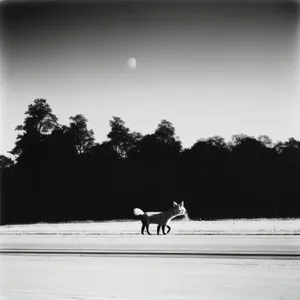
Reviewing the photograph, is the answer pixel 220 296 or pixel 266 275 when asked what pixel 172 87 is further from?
pixel 220 296

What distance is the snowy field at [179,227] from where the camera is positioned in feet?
61.8

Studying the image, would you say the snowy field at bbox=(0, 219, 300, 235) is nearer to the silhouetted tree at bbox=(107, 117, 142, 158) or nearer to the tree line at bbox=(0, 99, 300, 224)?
the tree line at bbox=(0, 99, 300, 224)

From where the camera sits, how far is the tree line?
23.8 m

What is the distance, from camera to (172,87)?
67.7 ft

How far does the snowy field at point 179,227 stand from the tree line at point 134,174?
42.0 inches

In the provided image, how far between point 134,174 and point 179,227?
19.4 feet

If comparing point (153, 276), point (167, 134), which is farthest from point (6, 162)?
point (153, 276)

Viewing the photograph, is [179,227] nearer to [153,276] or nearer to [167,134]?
[167,134]

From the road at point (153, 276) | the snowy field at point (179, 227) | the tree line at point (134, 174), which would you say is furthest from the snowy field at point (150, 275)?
the tree line at point (134, 174)

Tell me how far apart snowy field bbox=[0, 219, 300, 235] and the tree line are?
1066 mm


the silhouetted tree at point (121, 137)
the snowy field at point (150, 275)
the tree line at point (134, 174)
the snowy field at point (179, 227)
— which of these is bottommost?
the snowy field at point (179, 227)

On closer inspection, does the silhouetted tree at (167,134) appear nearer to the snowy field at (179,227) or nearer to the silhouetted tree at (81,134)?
the silhouetted tree at (81,134)

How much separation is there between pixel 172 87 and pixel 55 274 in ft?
46.8

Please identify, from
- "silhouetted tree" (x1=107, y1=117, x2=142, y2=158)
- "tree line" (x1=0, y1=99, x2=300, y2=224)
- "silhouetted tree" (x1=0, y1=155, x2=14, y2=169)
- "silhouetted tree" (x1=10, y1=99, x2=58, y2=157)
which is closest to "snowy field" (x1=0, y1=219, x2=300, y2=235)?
"tree line" (x1=0, y1=99, x2=300, y2=224)
